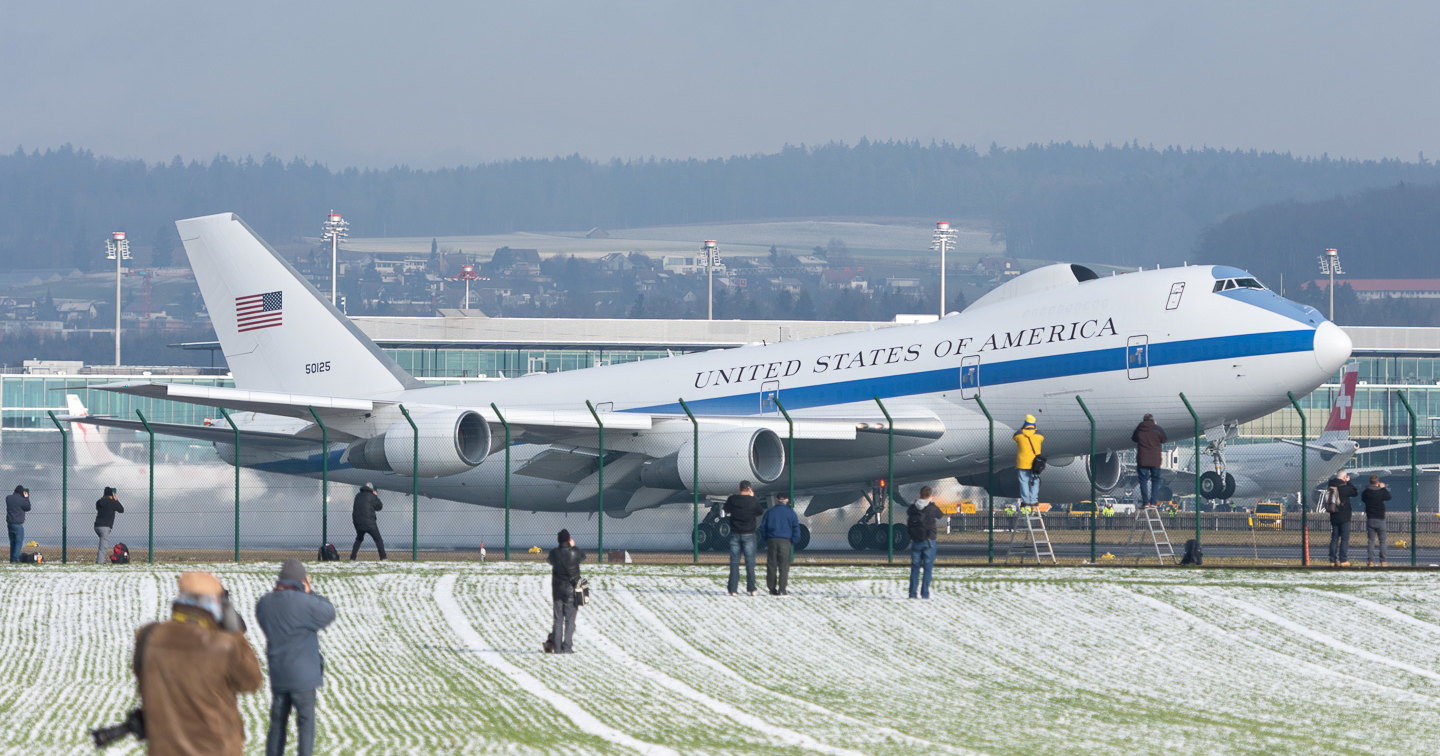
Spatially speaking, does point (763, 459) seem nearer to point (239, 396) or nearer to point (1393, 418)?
point (239, 396)

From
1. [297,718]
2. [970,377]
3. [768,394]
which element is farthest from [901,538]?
[297,718]

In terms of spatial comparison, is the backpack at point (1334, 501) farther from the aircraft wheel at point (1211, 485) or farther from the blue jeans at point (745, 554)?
the blue jeans at point (745, 554)

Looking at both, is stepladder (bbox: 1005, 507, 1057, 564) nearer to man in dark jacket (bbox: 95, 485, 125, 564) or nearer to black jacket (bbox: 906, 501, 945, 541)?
black jacket (bbox: 906, 501, 945, 541)

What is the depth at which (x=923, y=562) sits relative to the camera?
21578 millimetres

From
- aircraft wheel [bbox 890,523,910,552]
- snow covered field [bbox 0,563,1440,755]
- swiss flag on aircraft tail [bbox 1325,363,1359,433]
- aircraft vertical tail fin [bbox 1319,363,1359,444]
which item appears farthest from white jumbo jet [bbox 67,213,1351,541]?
swiss flag on aircraft tail [bbox 1325,363,1359,433]

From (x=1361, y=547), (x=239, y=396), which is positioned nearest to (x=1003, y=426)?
(x=1361, y=547)

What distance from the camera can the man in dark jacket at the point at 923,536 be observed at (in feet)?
69.2

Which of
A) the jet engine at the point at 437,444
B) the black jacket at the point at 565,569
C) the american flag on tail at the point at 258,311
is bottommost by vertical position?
the black jacket at the point at 565,569

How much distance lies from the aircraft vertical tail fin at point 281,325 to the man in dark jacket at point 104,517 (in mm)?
10154

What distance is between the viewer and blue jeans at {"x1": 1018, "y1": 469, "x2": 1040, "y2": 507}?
27.8 metres

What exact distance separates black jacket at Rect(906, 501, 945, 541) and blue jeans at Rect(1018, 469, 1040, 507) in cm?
684

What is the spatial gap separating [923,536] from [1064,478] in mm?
15313

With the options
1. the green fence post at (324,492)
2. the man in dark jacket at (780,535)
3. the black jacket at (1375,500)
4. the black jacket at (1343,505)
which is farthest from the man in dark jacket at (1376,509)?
the green fence post at (324,492)

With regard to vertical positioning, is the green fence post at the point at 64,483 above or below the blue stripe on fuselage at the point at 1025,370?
below
